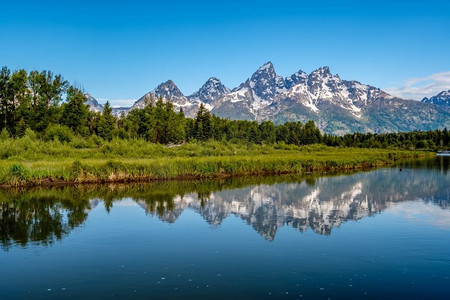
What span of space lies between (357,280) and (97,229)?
1378 cm

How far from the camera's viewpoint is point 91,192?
34.0 metres

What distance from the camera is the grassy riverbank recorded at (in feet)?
121

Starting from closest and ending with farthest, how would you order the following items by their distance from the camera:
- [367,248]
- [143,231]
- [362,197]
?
[367,248], [143,231], [362,197]

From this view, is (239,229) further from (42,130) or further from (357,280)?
(42,130)

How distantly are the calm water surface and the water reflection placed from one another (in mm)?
95

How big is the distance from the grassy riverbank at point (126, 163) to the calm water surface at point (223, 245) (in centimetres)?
345

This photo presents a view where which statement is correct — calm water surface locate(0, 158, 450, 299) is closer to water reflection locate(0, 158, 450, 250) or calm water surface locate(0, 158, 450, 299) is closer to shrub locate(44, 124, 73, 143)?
water reflection locate(0, 158, 450, 250)

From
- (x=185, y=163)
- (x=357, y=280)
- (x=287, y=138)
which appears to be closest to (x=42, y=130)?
(x=185, y=163)

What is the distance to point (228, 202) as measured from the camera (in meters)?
29.8

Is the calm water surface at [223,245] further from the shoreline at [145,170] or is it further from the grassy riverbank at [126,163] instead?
the grassy riverbank at [126,163]

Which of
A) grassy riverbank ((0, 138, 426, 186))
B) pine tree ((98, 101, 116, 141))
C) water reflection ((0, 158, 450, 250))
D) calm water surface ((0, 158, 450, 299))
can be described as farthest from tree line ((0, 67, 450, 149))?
calm water surface ((0, 158, 450, 299))

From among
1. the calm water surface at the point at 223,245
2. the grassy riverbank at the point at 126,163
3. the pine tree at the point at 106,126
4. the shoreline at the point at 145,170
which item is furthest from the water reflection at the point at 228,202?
the pine tree at the point at 106,126

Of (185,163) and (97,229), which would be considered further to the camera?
(185,163)

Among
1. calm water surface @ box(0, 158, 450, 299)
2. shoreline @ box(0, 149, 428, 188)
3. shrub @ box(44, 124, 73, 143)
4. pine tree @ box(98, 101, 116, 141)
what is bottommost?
calm water surface @ box(0, 158, 450, 299)
